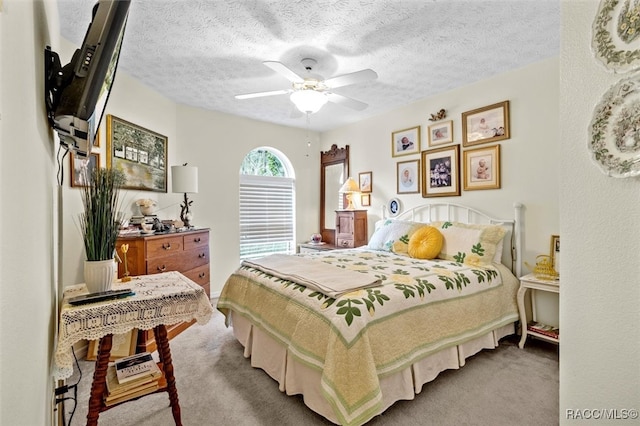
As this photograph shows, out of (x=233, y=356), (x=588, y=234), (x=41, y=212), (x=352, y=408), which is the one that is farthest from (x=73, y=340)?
(x=588, y=234)

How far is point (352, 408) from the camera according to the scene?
1.46m

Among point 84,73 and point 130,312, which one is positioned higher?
point 84,73

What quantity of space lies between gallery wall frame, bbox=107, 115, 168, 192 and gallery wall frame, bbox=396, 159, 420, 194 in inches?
122

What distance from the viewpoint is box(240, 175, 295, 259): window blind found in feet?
15.0

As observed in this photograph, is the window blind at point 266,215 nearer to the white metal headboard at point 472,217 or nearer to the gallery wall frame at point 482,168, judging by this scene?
the white metal headboard at point 472,217

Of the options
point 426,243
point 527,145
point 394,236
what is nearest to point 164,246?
point 394,236

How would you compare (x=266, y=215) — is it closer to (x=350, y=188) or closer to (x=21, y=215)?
(x=350, y=188)

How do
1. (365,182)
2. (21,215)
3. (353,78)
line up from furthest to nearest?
(365,182)
(353,78)
(21,215)

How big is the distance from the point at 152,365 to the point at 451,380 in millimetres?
2021

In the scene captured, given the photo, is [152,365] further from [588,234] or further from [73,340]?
[588,234]

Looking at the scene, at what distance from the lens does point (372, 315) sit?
169 cm

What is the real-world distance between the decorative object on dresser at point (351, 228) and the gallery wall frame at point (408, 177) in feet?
2.28

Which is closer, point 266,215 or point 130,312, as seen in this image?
point 130,312

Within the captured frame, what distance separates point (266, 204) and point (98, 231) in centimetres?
343
